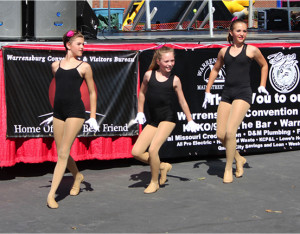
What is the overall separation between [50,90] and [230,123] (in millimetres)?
2615

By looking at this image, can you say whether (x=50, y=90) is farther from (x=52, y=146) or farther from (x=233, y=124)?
(x=233, y=124)

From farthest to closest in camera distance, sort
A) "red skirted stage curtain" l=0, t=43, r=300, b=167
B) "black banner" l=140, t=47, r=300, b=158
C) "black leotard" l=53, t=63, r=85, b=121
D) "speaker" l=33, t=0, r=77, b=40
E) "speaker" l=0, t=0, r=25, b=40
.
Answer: "black banner" l=140, t=47, r=300, b=158 < "speaker" l=33, t=0, r=77, b=40 < "speaker" l=0, t=0, r=25, b=40 < "red skirted stage curtain" l=0, t=43, r=300, b=167 < "black leotard" l=53, t=63, r=85, b=121

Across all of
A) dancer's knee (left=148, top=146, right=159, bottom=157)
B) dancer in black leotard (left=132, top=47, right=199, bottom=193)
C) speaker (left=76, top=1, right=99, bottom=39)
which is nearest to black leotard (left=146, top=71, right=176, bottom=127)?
dancer in black leotard (left=132, top=47, right=199, bottom=193)

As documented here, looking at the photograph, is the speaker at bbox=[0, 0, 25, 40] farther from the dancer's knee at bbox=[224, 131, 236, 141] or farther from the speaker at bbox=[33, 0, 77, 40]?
the dancer's knee at bbox=[224, 131, 236, 141]

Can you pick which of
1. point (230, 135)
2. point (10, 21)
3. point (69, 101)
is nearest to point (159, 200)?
point (230, 135)

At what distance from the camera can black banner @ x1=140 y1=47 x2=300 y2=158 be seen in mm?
9141

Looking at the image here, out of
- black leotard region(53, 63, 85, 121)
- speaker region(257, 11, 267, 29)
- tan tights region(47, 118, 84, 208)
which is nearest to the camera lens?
tan tights region(47, 118, 84, 208)

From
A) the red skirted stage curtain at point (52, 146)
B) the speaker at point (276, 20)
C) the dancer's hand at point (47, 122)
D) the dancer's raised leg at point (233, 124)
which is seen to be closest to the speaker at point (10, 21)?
the red skirted stage curtain at point (52, 146)

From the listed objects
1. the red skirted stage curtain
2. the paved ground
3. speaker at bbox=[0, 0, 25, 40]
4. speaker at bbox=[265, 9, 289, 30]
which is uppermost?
speaker at bbox=[265, 9, 289, 30]

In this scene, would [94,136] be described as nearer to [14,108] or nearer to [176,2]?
[14,108]

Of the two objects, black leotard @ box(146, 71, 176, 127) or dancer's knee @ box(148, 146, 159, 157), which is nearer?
dancer's knee @ box(148, 146, 159, 157)

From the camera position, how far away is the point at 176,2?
15.4m

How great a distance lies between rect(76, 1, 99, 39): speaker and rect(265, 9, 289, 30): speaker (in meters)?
6.29

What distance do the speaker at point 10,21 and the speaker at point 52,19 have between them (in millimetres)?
242
